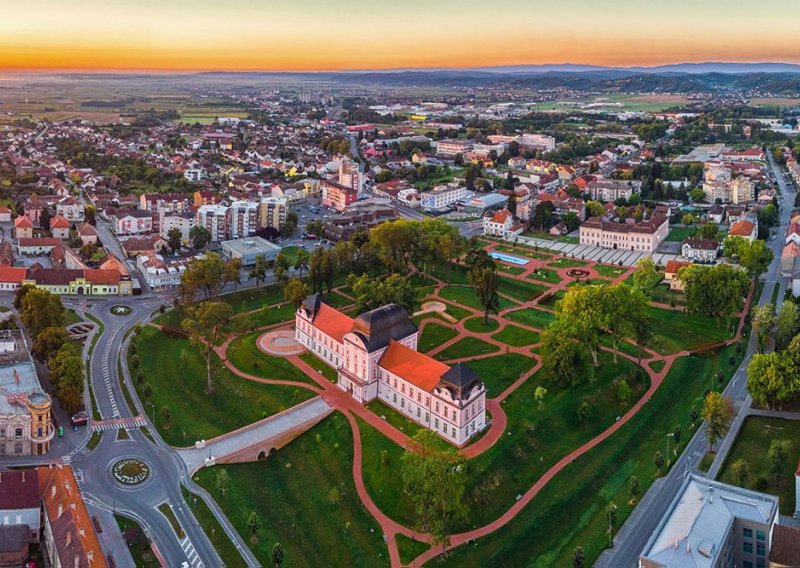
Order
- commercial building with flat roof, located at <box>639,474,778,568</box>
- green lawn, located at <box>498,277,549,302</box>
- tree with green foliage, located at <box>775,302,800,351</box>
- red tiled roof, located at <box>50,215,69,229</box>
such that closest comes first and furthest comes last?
commercial building with flat roof, located at <box>639,474,778,568</box>
tree with green foliage, located at <box>775,302,800,351</box>
green lawn, located at <box>498,277,549,302</box>
red tiled roof, located at <box>50,215,69,229</box>

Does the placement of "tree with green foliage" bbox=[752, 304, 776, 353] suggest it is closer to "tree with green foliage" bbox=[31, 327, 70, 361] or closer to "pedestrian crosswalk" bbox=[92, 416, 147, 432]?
"pedestrian crosswalk" bbox=[92, 416, 147, 432]

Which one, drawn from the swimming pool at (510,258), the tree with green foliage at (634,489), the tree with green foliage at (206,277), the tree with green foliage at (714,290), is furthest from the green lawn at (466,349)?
the swimming pool at (510,258)

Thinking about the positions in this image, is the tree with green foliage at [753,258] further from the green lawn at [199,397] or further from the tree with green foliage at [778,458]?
the green lawn at [199,397]

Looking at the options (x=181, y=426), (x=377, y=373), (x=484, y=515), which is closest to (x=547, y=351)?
(x=377, y=373)

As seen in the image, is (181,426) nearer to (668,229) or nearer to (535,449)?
(535,449)

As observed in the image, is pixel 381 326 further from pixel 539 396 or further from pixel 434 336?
pixel 539 396

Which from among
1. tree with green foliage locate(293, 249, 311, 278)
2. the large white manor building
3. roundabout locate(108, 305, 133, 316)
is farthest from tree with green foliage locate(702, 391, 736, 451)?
roundabout locate(108, 305, 133, 316)
